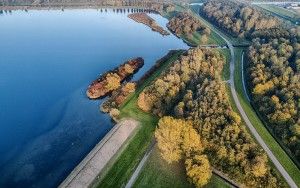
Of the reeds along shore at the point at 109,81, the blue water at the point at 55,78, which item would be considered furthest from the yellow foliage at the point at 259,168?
the reeds along shore at the point at 109,81

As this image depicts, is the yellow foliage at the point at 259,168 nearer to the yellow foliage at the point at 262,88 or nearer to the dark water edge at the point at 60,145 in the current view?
the yellow foliage at the point at 262,88

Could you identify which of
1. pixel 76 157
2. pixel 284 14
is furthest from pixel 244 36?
pixel 76 157

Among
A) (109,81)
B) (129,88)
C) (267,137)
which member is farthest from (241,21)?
(267,137)

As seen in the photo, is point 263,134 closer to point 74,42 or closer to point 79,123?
point 79,123

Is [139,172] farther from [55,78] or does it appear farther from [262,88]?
[55,78]

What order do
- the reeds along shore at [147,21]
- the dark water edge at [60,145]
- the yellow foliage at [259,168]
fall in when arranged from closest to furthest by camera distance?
the yellow foliage at [259,168] < the dark water edge at [60,145] < the reeds along shore at [147,21]

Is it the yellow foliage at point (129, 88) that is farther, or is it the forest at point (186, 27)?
the forest at point (186, 27)

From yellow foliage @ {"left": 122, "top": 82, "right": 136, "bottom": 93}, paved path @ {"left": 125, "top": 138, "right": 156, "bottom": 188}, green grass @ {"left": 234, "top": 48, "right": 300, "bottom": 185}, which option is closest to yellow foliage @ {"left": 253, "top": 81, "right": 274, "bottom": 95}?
green grass @ {"left": 234, "top": 48, "right": 300, "bottom": 185}
